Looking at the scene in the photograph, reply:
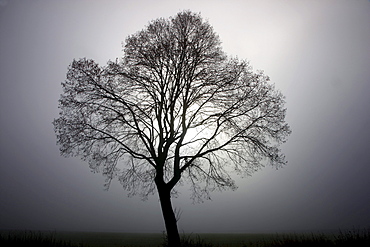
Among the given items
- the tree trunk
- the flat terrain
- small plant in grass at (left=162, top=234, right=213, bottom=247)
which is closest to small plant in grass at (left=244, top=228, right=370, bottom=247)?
the flat terrain

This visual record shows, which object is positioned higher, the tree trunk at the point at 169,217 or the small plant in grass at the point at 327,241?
the tree trunk at the point at 169,217

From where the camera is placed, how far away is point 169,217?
11.0 m

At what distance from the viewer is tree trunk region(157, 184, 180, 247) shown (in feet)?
34.6

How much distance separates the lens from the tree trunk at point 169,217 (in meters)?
10.5

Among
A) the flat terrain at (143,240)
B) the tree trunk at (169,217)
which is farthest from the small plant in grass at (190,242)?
the tree trunk at (169,217)

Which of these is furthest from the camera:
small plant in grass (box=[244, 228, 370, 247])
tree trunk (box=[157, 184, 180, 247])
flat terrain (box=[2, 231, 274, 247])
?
flat terrain (box=[2, 231, 274, 247])

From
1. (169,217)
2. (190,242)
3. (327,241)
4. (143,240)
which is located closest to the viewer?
(327,241)

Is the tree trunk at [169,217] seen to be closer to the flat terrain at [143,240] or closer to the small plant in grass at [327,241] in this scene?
the flat terrain at [143,240]

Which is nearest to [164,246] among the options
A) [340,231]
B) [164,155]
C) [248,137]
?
[164,155]

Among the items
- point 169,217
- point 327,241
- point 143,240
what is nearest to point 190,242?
point 169,217

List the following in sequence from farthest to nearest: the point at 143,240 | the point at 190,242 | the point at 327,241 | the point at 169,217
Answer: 1. the point at 143,240
2. the point at 169,217
3. the point at 190,242
4. the point at 327,241

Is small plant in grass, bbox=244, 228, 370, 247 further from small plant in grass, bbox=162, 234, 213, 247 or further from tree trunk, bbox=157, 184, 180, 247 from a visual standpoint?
tree trunk, bbox=157, 184, 180, 247

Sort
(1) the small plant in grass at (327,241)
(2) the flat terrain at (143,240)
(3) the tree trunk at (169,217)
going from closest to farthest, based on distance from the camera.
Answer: (1) the small plant in grass at (327,241) < (3) the tree trunk at (169,217) < (2) the flat terrain at (143,240)

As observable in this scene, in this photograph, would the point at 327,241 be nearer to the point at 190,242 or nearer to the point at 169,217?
the point at 190,242
